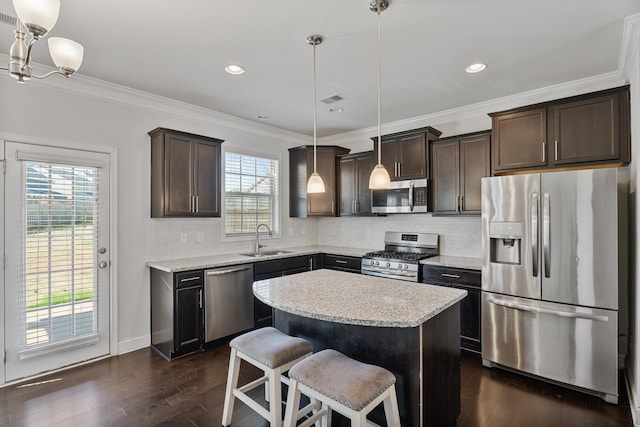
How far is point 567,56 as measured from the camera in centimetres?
274

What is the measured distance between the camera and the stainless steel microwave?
407 cm

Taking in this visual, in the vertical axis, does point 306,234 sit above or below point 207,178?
below

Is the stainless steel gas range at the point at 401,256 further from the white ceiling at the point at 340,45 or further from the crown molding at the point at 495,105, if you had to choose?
the white ceiling at the point at 340,45

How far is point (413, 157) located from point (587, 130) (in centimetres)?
171

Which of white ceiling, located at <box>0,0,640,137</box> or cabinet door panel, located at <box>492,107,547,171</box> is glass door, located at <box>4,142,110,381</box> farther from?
cabinet door panel, located at <box>492,107,547,171</box>

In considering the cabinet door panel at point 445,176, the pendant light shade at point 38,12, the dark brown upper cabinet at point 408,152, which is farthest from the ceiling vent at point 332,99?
the pendant light shade at point 38,12

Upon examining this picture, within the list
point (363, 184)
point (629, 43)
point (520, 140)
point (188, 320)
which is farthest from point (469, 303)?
point (188, 320)

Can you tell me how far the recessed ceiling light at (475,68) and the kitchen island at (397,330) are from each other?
2.02 meters

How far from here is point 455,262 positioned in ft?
11.9

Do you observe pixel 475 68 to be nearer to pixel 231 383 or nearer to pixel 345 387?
pixel 345 387

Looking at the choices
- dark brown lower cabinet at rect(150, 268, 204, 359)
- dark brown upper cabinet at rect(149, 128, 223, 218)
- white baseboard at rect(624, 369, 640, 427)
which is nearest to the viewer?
white baseboard at rect(624, 369, 640, 427)

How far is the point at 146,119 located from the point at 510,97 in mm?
4040

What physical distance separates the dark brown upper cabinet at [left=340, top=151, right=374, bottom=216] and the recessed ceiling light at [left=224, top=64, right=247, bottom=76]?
221 centimetres

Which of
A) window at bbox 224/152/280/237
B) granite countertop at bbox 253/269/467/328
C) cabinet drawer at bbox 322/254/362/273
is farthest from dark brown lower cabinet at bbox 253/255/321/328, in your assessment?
granite countertop at bbox 253/269/467/328
